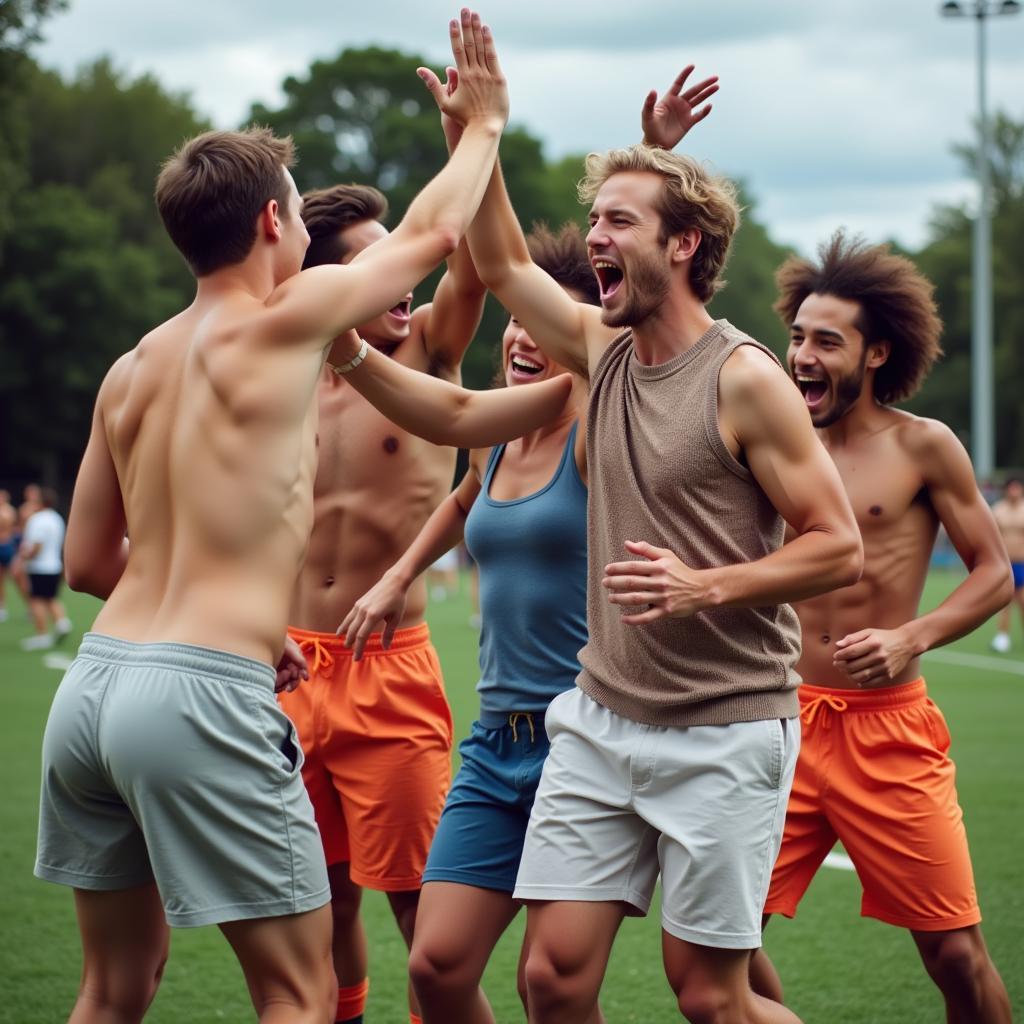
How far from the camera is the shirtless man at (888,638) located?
470cm

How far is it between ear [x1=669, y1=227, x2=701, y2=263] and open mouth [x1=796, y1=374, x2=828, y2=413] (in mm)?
1236

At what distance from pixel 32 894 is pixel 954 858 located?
4.59 meters

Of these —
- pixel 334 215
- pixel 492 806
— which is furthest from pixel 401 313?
pixel 492 806

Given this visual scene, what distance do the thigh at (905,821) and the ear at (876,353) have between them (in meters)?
1.17

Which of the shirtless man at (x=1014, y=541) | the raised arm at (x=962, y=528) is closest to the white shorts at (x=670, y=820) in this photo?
the raised arm at (x=962, y=528)

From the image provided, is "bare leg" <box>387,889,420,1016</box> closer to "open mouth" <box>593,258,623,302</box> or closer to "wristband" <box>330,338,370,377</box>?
"wristband" <box>330,338,370,377</box>

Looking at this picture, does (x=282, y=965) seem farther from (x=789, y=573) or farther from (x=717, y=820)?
(x=789, y=573)

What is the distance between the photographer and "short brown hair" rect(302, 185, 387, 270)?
5.38 m

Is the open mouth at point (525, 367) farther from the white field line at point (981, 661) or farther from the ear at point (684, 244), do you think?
the white field line at point (981, 661)

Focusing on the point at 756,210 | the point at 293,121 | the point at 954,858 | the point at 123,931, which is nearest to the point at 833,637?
the point at 954,858

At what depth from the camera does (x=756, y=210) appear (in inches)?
3580

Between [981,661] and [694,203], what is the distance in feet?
51.1

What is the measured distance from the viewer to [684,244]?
13.5 feet

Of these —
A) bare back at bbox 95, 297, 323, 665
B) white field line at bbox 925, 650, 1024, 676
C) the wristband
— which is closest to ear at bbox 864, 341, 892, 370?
the wristband
